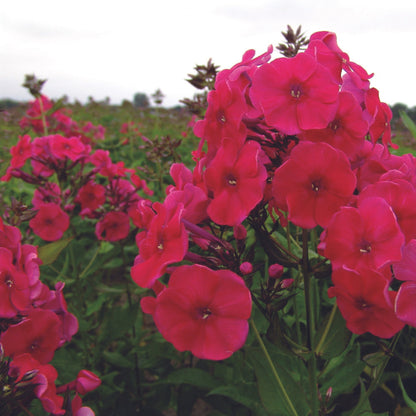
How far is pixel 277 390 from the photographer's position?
40.1 inches

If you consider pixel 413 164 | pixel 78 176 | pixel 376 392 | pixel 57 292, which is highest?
pixel 413 164

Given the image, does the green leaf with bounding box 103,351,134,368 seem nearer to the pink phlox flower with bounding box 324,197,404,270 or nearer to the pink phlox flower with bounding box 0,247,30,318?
the pink phlox flower with bounding box 0,247,30,318

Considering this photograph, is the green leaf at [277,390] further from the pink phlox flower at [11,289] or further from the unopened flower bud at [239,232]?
the pink phlox flower at [11,289]

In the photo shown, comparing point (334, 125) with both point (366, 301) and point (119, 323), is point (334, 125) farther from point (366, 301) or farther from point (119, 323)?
point (119, 323)

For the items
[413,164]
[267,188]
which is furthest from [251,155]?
[413,164]

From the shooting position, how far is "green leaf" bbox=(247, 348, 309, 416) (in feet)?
3.27

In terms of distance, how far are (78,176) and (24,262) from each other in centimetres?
96

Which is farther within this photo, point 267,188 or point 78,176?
point 78,176

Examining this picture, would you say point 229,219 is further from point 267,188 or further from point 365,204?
point 365,204

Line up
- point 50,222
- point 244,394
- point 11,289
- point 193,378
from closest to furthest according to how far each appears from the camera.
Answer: point 11,289 < point 244,394 < point 193,378 < point 50,222

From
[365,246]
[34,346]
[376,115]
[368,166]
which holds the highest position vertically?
[376,115]

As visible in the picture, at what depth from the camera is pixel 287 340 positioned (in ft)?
2.90

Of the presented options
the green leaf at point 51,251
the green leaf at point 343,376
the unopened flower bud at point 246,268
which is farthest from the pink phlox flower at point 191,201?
the green leaf at point 343,376

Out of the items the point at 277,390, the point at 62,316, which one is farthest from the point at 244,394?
the point at 62,316
